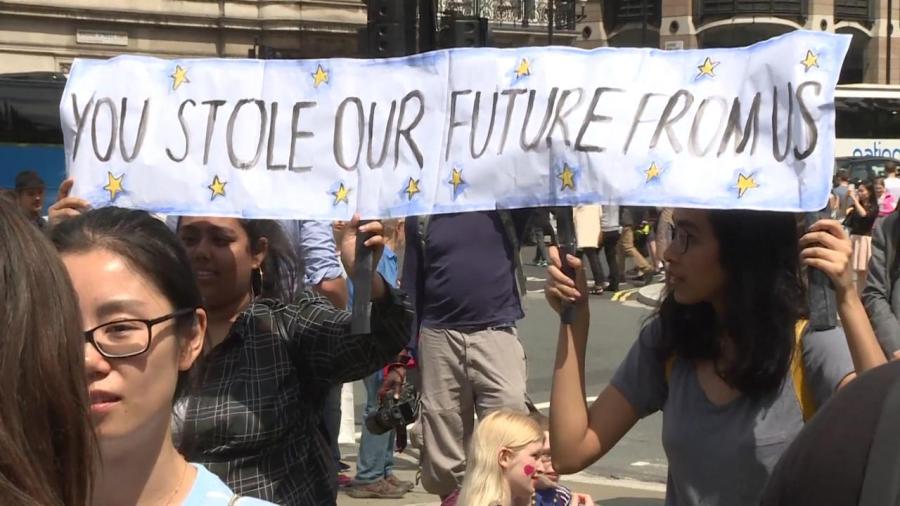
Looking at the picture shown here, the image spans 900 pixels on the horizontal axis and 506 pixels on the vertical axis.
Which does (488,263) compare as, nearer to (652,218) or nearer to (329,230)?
(329,230)

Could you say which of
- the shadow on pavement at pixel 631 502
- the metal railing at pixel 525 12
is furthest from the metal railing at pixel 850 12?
the shadow on pavement at pixel 631 502

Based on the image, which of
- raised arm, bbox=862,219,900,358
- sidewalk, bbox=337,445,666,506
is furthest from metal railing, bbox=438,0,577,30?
raised arm, bbox=862,219,900,358

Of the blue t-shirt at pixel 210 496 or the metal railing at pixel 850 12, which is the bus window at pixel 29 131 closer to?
the blue t-shirt at pixel 210 496

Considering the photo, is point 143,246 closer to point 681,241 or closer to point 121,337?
point 121,337

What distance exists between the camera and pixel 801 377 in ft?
10.1

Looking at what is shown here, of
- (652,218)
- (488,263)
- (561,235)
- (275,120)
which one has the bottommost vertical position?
(652,218)

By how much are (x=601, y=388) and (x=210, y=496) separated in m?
9.08

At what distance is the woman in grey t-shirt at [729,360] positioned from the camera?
9.86 feet

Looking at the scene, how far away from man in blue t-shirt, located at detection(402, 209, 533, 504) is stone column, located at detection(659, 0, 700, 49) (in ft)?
144

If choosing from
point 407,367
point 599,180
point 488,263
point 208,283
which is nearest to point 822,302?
point 599,180

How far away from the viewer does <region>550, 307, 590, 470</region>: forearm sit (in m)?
3.30

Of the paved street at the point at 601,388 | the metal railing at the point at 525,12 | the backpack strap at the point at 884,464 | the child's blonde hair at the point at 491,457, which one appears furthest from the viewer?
the metal railing at the point at 525,12

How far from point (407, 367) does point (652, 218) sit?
672 inches

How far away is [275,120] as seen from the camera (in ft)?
12.6
